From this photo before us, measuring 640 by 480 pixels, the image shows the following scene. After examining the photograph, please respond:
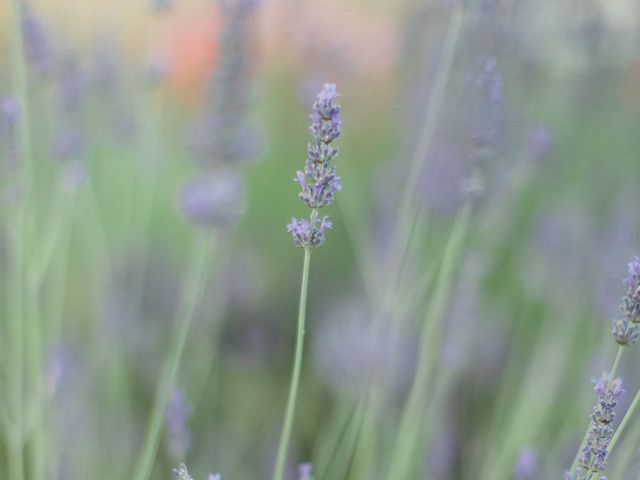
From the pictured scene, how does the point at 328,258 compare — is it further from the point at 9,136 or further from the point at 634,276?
the point at 634,276

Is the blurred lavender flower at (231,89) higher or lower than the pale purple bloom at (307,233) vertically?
higher

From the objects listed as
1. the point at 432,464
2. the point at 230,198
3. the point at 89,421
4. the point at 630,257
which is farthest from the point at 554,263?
the point at 89,421

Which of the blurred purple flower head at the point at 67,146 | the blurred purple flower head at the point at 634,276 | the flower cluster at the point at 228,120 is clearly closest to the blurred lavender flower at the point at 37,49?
the blurred purple flower head at the point at 67,146

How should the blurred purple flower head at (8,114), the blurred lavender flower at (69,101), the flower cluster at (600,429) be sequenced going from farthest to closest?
1. the blurred lavender flower at (69,101)
2. the blurred purple flower head at (8,114)
3. the flower cluster at (600,429)

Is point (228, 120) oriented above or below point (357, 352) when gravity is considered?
above

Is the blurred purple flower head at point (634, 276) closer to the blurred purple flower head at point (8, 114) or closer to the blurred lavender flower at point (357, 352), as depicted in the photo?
the blurred lavender flower at point (357, 352)

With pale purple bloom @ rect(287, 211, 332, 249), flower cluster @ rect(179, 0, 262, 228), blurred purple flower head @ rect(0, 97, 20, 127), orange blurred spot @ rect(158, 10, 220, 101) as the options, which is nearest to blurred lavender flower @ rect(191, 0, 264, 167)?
flower cluster @ rect(179, 0, 262, 228)

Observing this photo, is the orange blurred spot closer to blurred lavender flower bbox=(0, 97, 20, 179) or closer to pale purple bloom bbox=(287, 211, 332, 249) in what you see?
blurred lavender flower bbox=(0, 97, 20, 179)

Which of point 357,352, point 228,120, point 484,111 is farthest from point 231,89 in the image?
point 357,352
